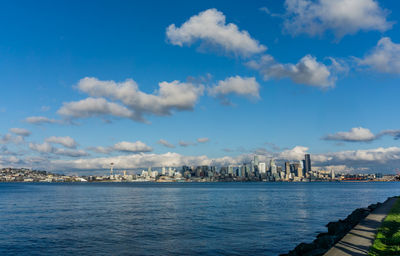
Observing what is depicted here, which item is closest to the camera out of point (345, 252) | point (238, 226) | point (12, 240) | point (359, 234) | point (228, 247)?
point (345, 252)

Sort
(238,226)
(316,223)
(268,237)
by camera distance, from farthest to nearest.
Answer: (316,223), (238,226), (268,237)

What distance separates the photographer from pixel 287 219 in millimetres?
56969

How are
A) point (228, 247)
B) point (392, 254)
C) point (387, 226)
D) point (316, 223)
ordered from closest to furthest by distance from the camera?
point (392, 254) → point (387, 226) → point (228, 247) → point (316, 223)

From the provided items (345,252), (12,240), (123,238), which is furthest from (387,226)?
(12,240)

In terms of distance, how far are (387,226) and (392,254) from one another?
1367 cm

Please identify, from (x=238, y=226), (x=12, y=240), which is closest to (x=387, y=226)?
(x=238, y=226)

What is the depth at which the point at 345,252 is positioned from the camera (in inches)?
860

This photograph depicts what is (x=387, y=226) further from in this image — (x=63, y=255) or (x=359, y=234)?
(x=63, y=255)

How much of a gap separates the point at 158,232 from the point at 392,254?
3070 cm

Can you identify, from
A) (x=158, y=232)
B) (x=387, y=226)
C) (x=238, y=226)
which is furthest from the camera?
(x=238, y=226)

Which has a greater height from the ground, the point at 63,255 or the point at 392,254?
the point at 392,254

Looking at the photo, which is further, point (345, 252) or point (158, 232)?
point (158, 232)

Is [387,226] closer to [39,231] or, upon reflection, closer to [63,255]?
[63,255]

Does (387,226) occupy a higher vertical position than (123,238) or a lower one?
higher
